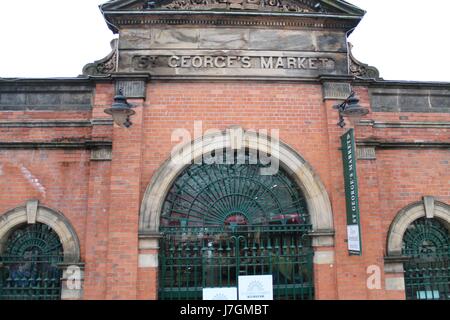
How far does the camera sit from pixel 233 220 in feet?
25.3

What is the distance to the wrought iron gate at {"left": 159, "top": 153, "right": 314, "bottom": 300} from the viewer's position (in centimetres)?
743

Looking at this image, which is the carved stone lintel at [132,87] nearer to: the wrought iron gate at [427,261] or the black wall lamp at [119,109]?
the black wall lamp at [119,109]

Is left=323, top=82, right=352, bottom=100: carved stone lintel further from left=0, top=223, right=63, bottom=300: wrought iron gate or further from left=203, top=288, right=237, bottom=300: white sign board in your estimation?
left=0, top=223, right=63, bottom=300: wrought iron gate

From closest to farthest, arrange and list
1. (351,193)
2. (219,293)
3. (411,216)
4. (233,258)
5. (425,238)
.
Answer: (351,193) < (219,293) < (233,258) < (411,216) < (425,238)

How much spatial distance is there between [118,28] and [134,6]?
54cm

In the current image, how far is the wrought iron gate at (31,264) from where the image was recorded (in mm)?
7289

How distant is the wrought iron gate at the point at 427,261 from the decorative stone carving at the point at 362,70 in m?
3.00

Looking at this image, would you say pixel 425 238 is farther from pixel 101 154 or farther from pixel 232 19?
pixel 101 154

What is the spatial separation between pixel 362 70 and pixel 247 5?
8.74 feet

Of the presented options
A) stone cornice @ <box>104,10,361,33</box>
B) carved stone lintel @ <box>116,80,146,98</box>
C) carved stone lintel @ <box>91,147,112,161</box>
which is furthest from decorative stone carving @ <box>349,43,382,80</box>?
carved stone lintel @ <box>91,147,112,161</box>

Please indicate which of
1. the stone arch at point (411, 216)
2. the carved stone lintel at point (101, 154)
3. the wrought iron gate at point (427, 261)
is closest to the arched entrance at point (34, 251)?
the carved stone lintel at point (101, 154)

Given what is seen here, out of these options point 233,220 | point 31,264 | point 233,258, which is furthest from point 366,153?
point 31,264

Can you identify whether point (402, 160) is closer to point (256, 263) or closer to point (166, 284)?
point (256, 263)

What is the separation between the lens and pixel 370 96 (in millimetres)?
8250
